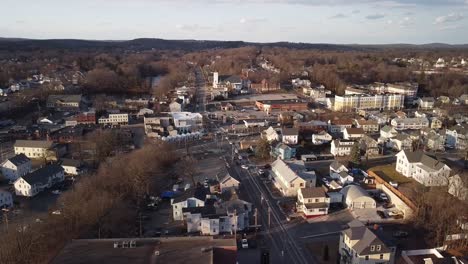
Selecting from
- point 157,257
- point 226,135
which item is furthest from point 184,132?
point 157,257

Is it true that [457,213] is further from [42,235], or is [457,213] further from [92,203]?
[42,235]

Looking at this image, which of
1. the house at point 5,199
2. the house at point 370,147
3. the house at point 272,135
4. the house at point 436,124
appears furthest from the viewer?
the house at point 436,124

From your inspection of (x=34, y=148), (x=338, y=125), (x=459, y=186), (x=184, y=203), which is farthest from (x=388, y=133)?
(x=34, y=148)

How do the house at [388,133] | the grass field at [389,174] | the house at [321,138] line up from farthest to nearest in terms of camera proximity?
1. the house at [388,133]
2. the house at [321,138]
3. the grass field at [389,174]

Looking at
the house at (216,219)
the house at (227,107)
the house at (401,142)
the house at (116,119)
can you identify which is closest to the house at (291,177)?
the house at (216,219)

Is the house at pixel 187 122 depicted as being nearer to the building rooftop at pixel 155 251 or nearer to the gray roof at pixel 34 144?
the gray roof at pixel 34 144

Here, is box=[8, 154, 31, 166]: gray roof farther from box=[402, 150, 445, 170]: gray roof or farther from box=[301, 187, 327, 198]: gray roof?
box=[402, 150, 445, 170]: gray roof

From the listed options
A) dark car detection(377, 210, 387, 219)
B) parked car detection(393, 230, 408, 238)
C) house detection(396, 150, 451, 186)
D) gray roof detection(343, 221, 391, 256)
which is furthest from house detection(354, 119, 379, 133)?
gray roof detection(343, 221, 391, 256)

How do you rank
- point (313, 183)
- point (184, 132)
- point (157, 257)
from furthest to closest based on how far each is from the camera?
point (184, 132) < point (313, 183) < point (157, 257)
